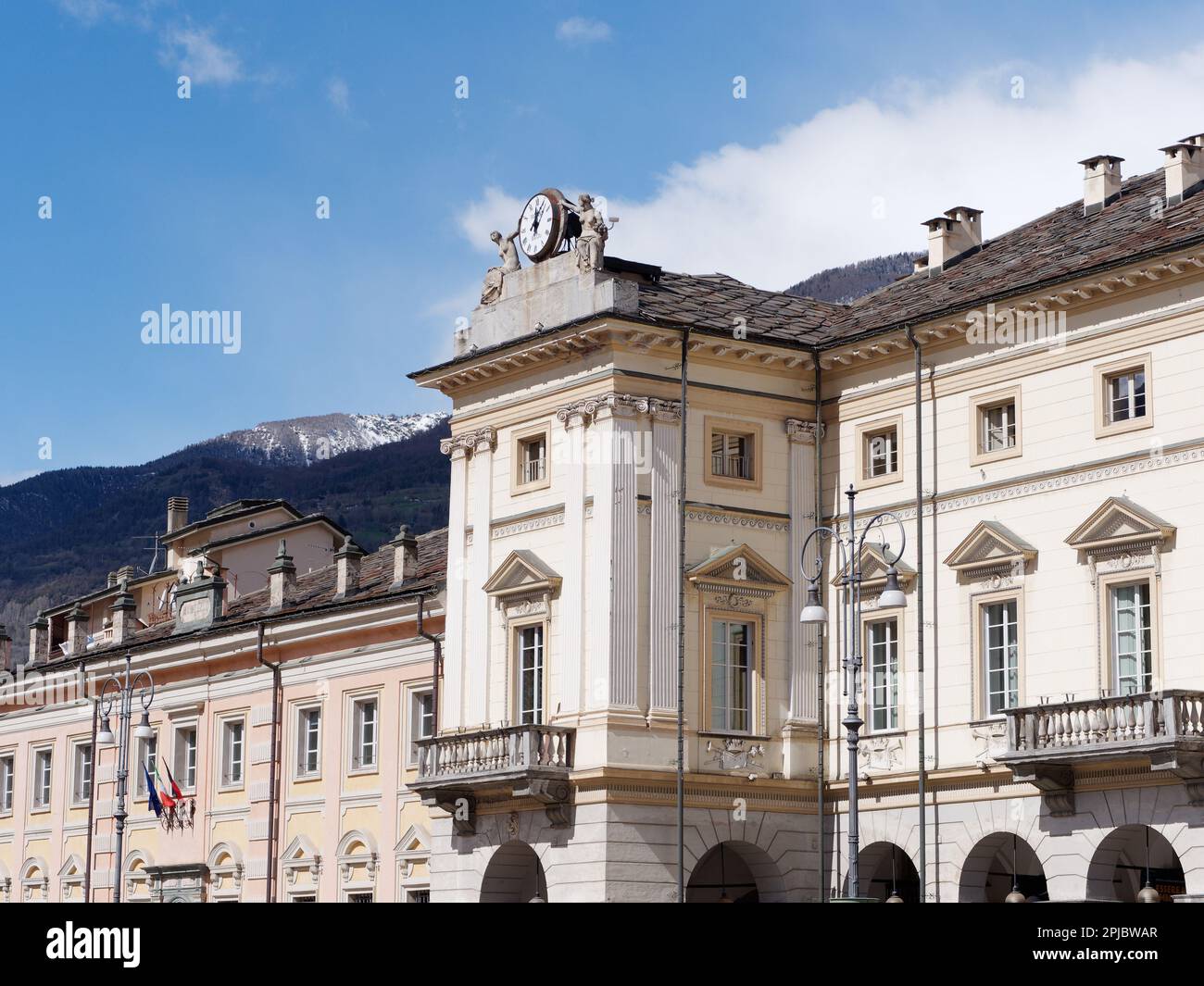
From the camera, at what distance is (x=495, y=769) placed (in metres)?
40.9

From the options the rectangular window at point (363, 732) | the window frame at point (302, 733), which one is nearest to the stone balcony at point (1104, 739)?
the rectangular window at point (363, 732)

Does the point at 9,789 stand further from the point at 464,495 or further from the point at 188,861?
the point at 464,495

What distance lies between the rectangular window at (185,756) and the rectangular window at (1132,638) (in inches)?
1170

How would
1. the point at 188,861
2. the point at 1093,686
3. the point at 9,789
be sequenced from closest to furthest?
the point at 1093,686 → the point at 188,861 → the point at 9,789

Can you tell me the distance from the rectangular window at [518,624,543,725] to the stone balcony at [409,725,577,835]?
3.22 feet

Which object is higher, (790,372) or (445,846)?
(790,372)

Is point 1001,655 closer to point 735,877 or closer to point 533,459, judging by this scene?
point 735,877

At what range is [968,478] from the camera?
39750mm

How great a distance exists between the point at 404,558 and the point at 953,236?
1632cm

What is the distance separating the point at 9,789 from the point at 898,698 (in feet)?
118

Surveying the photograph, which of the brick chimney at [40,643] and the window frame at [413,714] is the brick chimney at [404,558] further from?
the brick chimney at [40,643]

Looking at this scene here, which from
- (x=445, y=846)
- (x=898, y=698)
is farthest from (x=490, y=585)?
(x=898, y=698)

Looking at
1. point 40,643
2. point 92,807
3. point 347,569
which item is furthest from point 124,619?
point 347,569

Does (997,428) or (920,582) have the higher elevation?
(997,428)
